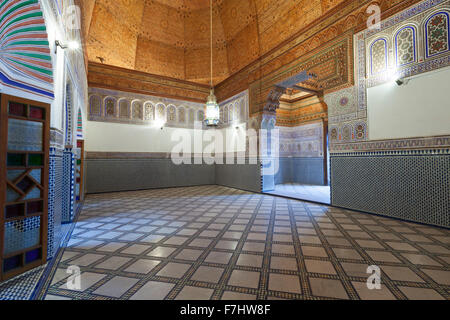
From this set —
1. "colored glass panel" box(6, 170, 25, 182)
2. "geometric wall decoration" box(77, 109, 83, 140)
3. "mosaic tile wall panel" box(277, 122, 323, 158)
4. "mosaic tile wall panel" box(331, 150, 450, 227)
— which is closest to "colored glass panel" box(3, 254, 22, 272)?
"colored glass panel" box(6, 170, 25, 182)

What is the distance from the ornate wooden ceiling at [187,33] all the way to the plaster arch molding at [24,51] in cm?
343

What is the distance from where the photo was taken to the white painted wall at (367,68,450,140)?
7.87 ft

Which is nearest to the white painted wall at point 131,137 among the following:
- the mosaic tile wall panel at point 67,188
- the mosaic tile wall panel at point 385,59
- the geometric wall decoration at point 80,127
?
the geometric wall decoration at point 80,127

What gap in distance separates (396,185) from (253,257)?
2.37 m

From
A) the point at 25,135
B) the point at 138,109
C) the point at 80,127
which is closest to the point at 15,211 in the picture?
the point at 25,135

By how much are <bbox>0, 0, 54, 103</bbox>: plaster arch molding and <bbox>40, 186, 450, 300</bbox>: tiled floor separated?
1.46 m

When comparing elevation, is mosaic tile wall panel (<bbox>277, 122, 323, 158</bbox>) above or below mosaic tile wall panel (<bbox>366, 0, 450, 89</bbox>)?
below

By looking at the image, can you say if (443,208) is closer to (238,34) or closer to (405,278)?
(405,278)

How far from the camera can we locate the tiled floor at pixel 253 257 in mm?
1271

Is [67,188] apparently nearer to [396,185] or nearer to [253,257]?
[253,257]

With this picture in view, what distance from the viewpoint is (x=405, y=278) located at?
1.38 meters

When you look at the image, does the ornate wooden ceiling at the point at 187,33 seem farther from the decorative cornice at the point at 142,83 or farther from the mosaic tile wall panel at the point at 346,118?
the mosaic tile wall panel at the point at 346,118

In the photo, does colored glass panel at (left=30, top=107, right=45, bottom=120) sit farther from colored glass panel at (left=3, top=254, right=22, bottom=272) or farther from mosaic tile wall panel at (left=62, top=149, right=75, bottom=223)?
mosaic tile wall panel at (left=62, top=149, right=75, bottom=223)

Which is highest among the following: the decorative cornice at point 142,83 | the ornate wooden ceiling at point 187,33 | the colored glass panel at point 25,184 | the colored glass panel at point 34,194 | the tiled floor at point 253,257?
the ornate wooden ceiling at point 187,33
